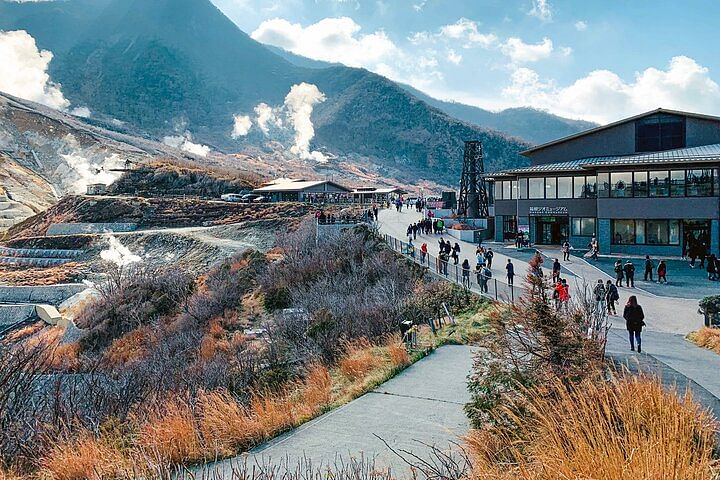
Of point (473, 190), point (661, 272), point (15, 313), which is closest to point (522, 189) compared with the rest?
point (473, 190)

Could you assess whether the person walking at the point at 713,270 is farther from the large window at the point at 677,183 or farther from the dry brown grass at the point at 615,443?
the dry brown grass at the point at 615,443

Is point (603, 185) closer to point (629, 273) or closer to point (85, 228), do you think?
point (629, 273)

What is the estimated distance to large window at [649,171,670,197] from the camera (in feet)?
105

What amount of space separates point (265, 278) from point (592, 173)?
21571mm

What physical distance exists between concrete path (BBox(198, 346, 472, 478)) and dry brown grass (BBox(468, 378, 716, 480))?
87 cm

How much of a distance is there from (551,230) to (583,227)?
8.04 feet

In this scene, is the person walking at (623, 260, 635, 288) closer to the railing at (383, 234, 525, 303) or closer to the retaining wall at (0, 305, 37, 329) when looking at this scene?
the railing at (383, 234, 525, 303)

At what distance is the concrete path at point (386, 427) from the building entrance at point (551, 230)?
29676 mm

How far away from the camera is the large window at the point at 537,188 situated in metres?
39.4

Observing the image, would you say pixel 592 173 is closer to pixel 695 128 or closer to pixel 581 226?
pixel 581 226

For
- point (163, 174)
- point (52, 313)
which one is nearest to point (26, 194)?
point (163, 174)

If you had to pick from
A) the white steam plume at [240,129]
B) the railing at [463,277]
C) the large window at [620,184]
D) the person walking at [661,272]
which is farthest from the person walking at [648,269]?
the white steam plume at [240,129]

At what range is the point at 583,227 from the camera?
37.4 meters

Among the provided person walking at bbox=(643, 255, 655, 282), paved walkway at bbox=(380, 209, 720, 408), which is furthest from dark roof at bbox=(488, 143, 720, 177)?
person walking at bbox=(643, 255, 655, 282)
